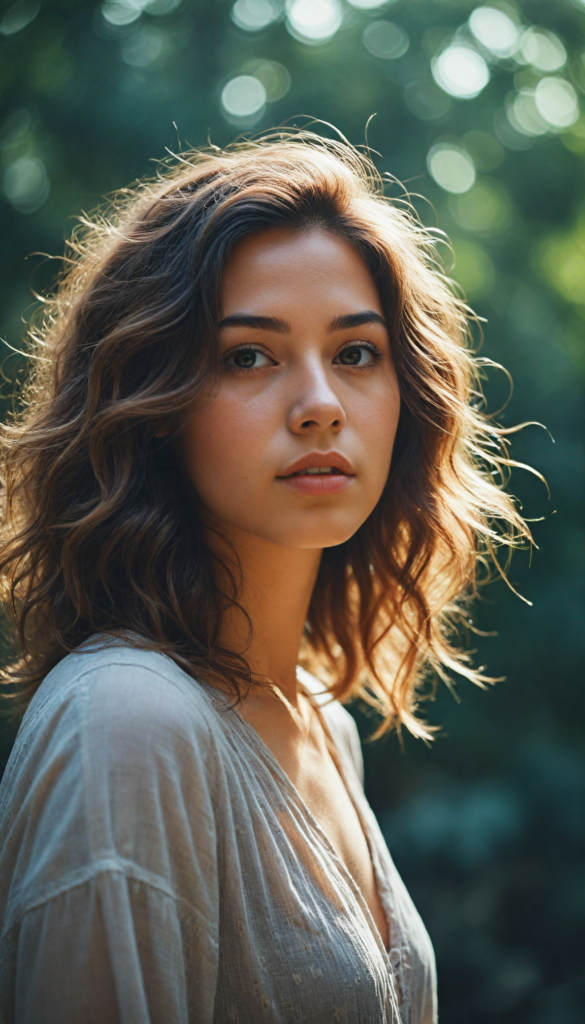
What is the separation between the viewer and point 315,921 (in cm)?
106

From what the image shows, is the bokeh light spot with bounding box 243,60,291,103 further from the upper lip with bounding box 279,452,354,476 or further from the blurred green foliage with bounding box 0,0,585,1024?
the upper lip with bounding box 279,452,354,476

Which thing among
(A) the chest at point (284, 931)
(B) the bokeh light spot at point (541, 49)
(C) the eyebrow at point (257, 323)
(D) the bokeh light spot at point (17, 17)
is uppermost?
(B) the bokeh light spot at point (541, 49)

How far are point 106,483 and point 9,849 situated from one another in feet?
1.75

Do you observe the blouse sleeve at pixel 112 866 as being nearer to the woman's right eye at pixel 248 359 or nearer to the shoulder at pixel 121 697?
the shoulder at pixel 121 697

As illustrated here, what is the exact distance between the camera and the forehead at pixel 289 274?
120 centimetres

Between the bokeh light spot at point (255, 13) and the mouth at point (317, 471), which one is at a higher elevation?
the bokeh light spot at point (255, 13)

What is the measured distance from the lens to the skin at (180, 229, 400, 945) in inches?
46.6

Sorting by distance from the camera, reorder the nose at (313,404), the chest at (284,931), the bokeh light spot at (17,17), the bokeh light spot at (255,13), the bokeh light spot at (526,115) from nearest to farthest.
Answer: the chest at (284,931) → the nose at (313,404) → the bokeh light spot at (17,17) → the bokeh light spot at (255,13) → the bokeh light spot at (526,115)

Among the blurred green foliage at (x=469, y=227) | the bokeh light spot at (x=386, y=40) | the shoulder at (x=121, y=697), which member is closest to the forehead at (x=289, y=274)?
the shoulder at (x=121, y=697)

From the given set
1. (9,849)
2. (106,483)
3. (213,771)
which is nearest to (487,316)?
(106,483)

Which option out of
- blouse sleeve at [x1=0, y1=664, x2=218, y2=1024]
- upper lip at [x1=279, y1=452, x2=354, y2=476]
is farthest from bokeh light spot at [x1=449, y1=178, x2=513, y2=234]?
blouse sleeve at [x1=0, y1=664, x2=218, y2=1024]

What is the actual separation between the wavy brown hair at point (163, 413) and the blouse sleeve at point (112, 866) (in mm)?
181

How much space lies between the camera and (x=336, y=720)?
1.68 m

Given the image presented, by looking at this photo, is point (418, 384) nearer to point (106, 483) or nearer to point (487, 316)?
point (106, 483)
